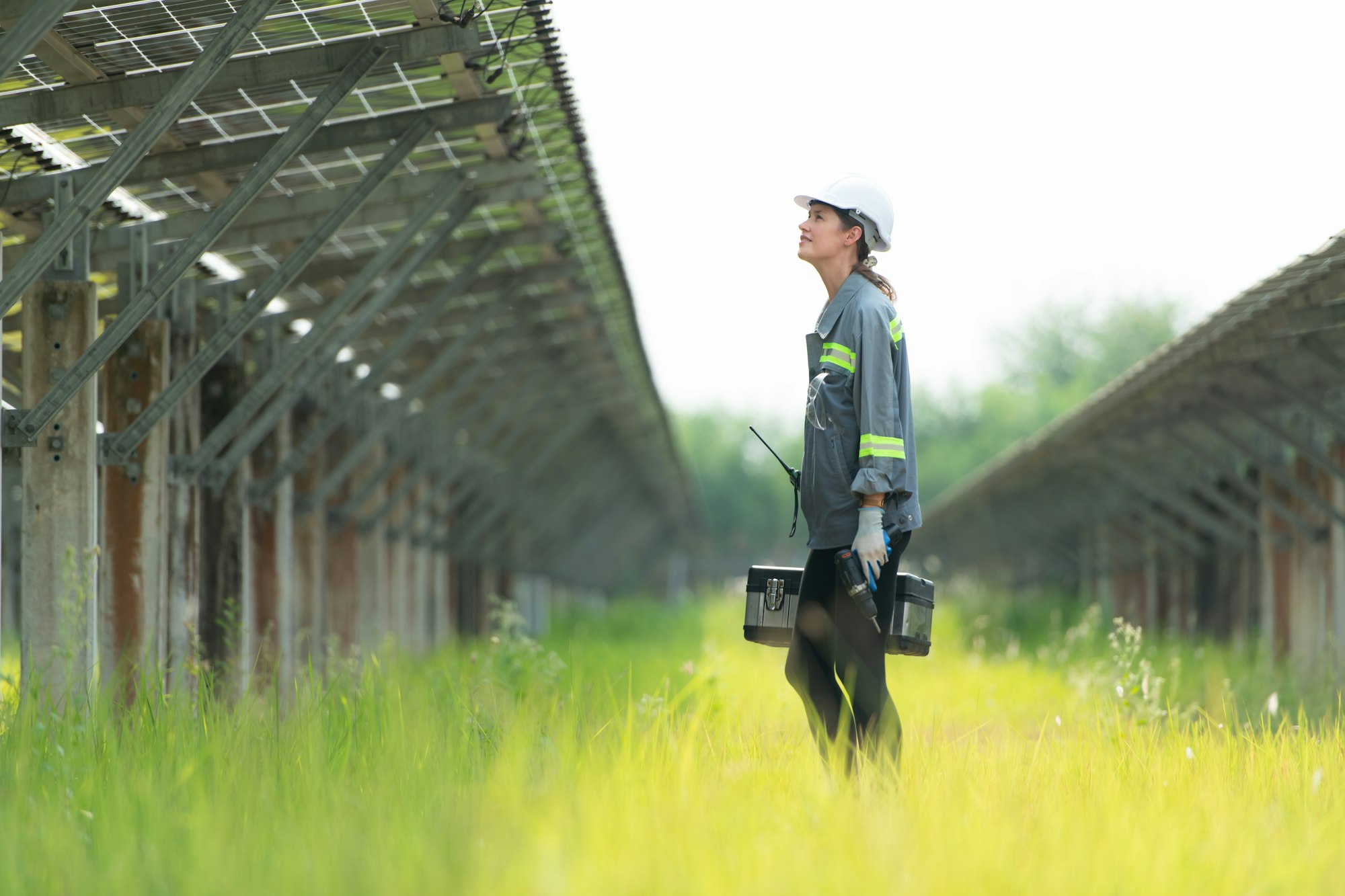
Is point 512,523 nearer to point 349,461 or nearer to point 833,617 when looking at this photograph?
point 349,461

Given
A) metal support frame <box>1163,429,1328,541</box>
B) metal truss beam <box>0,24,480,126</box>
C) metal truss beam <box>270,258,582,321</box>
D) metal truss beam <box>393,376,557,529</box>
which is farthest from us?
metal truss beam <box>393,376,557,529</box>

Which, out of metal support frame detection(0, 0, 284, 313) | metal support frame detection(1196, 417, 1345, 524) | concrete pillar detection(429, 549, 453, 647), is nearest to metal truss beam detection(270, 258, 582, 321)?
metal support frame detection(1196, 417, 1345, 524)

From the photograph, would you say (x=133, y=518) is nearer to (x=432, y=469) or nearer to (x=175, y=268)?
(x=175, y=268)

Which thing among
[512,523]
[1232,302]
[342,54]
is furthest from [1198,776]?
[512,523]

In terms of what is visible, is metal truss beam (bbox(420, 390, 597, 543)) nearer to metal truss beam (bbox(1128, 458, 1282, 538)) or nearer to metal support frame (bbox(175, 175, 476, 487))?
metal truss beam (bbox(1128, 458, 1282, 538))

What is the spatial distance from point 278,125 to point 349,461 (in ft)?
13.1

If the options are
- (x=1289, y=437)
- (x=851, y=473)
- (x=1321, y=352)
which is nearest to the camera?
(x=851, y=473)

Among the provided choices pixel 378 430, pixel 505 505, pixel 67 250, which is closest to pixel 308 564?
pixel 378 430

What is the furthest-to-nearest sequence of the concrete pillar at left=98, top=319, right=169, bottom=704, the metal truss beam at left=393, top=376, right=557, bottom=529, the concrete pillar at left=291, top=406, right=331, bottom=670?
the metal truss beam at left=393, top=376, right=557, bottom=529 → the concrete pillar at left=291, top=406, right=331, bottom=670 → the concrete pillar at left=98, top=319, right=169, bottom=704

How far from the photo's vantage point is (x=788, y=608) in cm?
509

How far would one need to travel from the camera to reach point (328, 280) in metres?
10.4

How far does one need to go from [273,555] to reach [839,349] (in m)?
6.39

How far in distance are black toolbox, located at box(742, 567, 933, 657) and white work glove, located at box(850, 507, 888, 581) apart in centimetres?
31

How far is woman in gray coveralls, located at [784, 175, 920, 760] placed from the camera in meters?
4.69
